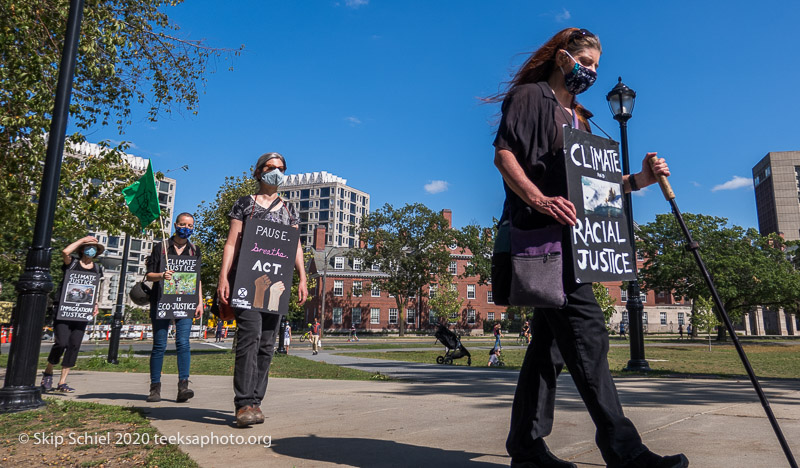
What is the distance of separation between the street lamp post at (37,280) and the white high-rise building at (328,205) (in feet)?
349

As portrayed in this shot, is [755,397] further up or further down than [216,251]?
further down

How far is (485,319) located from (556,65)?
68766 mm

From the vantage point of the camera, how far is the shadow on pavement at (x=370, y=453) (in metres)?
2.39

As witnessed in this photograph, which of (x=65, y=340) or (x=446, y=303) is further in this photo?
(x=446, y=303)

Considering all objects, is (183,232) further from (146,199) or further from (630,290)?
(630,290)

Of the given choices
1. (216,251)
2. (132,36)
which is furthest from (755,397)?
(216,251)

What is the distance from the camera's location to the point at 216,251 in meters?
19.9

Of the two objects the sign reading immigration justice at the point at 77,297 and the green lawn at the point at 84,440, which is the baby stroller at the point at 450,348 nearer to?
the sign reading immigration justice at the point at 77,297

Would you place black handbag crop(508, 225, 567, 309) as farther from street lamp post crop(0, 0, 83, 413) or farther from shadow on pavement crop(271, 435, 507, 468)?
street lamp post crop(0, 0, 83, 413)

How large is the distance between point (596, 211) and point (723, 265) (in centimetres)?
4761

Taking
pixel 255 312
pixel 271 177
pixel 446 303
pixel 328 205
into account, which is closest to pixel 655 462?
pixel 255 312

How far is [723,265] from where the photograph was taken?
4175cm

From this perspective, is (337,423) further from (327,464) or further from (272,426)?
(327,464)

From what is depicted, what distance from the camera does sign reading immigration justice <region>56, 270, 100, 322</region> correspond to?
6047 millimetres
